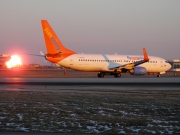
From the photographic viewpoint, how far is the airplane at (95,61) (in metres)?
49.9

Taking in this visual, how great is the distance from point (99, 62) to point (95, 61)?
1.97ft

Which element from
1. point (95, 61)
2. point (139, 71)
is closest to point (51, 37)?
point (95, 61)

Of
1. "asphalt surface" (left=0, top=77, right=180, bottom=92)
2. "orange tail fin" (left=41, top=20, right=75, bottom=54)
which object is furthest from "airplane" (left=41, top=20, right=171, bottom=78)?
"asphalt surface" (left=0, top=77, right=180, bottom=92)

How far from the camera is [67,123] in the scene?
1275 centimetres

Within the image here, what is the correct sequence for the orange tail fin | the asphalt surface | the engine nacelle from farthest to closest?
1. the engine nacelle
2. the orange tail fin
3. the asphalt surface

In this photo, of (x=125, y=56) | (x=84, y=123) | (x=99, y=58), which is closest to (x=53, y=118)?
(x=84, y=123)

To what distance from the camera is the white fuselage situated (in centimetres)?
5125

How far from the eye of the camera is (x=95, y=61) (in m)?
52.7

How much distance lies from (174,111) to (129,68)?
3793cm

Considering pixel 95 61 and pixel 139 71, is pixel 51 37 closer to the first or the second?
pixel 95 61

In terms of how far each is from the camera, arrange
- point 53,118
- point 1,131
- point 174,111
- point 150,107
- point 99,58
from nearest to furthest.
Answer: point 1,131, point 53,118, point 174,111, point 150,107, point 99,58

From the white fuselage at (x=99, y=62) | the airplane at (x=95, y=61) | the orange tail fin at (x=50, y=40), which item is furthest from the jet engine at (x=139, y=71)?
the orange tail fin at (x=50, y=40)

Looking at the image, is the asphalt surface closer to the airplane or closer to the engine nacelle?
the airplane

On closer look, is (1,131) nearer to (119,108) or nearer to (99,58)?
(119,108)
